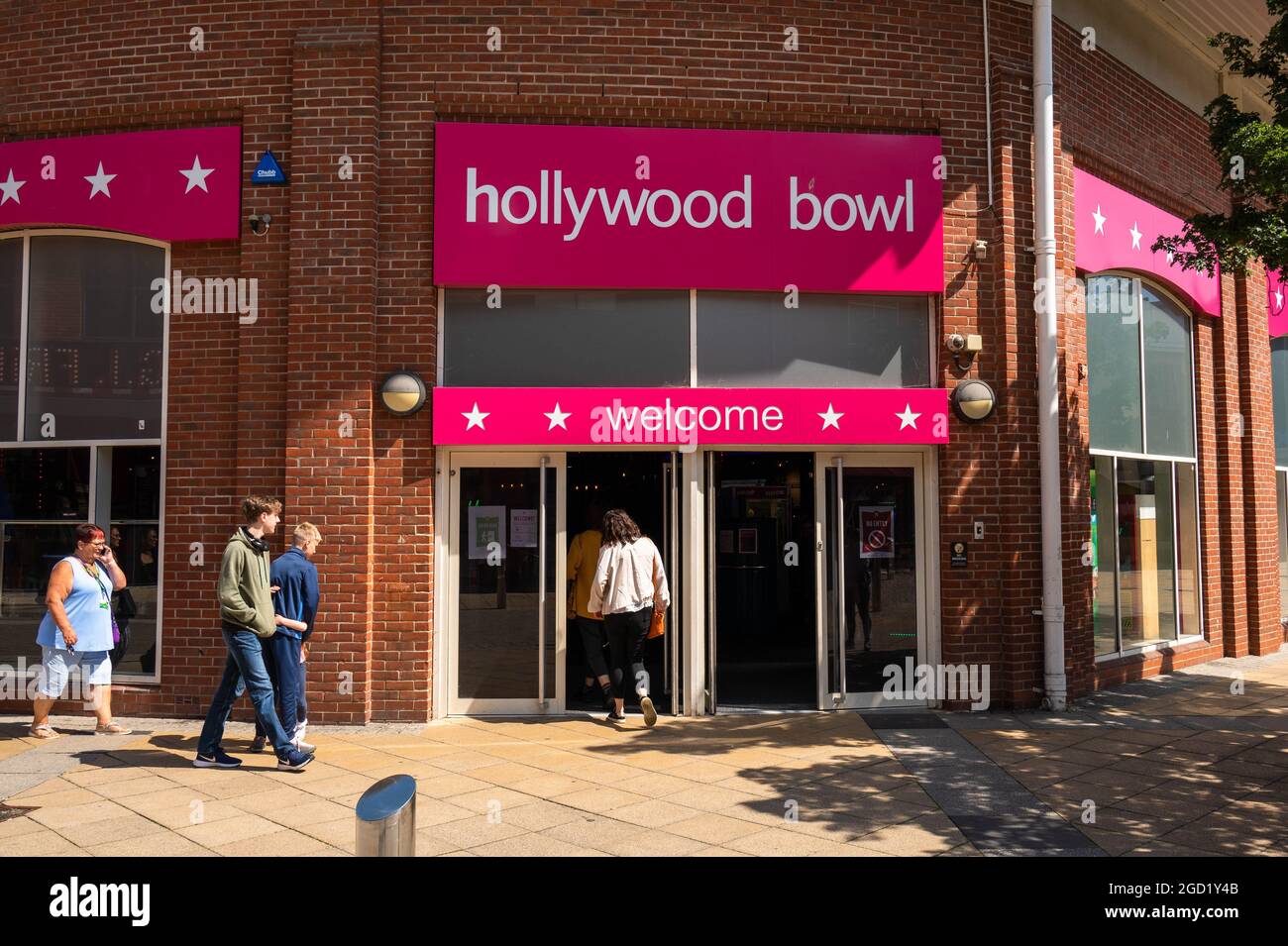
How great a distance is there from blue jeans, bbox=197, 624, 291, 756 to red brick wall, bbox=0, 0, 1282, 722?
1229mm

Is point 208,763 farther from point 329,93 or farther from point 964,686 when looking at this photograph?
point 964,686

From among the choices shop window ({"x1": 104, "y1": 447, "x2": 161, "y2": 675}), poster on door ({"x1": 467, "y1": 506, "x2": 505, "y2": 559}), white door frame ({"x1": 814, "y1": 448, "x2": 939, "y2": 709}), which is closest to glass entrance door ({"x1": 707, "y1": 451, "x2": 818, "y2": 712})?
white door frame ({"x1": 814, "y1": 448, "x2": 939, "y2": 709})

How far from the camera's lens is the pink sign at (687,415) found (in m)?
7.90

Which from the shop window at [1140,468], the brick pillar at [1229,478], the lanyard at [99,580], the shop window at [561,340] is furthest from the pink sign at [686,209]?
the brick pillar at [1229,478]

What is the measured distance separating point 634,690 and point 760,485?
2.13 meters

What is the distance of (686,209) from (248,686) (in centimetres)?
520

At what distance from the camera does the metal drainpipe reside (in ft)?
27.1

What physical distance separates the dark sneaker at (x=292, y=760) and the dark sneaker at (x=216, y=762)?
33 cm

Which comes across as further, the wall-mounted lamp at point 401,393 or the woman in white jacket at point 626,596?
the wall-mounted lamp at point 401,393

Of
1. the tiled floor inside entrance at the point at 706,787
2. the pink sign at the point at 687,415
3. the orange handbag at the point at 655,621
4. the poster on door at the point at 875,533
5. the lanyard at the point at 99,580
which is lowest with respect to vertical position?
the tiled floor inside entrance at the point at 706,787

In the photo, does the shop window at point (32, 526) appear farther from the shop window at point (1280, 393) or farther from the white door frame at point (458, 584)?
the shop window at point (1280, 393)

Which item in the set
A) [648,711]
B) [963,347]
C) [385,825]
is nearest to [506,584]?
[648,711]

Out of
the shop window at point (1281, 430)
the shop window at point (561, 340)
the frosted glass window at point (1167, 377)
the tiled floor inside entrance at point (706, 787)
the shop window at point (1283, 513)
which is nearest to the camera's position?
the tiled floor inside entrance at point (706, 787)

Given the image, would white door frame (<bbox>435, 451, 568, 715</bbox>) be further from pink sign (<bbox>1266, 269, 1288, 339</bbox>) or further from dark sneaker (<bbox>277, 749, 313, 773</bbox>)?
pink sign (<bbox>1266, 269, 1288, 339</bbox>)
